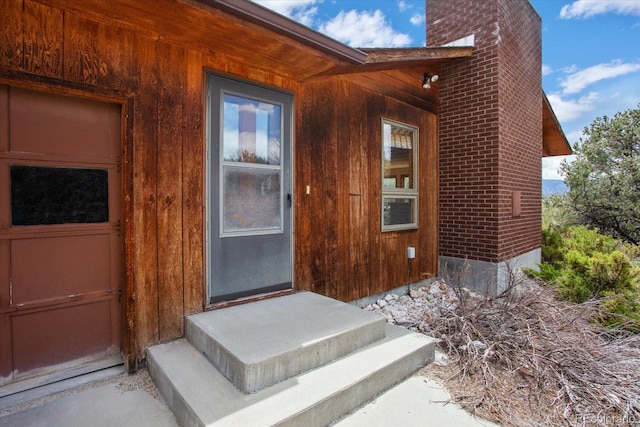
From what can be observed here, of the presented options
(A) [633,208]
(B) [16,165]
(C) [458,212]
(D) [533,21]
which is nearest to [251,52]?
(B) [16,165]

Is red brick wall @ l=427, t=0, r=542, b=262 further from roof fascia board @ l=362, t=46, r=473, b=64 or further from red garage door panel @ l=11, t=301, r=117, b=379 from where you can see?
red garage door panel @ l=11, t=301, r=117, b=379

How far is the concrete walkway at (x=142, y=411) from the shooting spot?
1876mm

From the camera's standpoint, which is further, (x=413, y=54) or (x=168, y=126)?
(x=413, y=54)

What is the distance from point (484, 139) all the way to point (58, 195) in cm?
534

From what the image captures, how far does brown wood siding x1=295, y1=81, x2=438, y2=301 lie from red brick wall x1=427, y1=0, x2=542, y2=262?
95 cm

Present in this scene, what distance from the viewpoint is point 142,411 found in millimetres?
1991

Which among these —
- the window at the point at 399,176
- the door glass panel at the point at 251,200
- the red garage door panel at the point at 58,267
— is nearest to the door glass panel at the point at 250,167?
the door glass panel at the point at 251,200

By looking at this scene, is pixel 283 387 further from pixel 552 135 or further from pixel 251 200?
pixel 552 135

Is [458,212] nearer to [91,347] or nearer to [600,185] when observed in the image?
[91,347]

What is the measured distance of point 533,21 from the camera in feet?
20.2

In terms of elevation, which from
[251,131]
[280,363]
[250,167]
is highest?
[251,131]

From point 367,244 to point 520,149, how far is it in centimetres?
346

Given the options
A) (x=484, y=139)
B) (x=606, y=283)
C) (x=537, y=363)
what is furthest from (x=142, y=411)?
(x=484, y=139)

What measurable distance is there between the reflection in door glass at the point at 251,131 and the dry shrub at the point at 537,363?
2.44 meters
